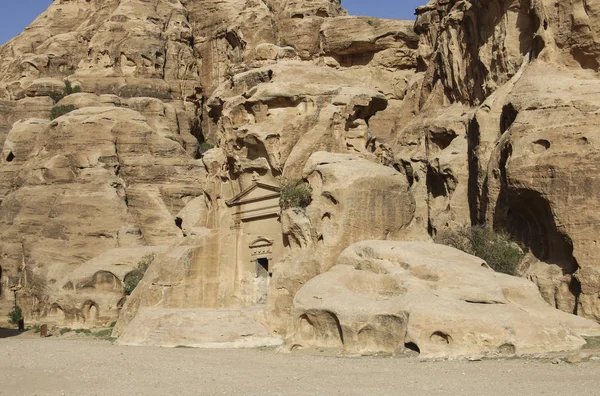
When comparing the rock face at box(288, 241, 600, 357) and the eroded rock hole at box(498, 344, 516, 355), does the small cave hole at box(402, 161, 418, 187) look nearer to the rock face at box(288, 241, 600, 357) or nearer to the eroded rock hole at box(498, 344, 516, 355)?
the rock face at box(288, 241, 600, 357)

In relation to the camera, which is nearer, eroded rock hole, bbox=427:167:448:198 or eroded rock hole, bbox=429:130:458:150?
eroded rock hole, bbox=427:167:448:198

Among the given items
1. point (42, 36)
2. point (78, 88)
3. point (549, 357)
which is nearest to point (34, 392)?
point (549, 357)

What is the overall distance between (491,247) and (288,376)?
40.3 ft

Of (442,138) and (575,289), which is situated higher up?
(442,138)

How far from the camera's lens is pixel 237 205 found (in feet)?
109

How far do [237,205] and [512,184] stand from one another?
38.4 feet

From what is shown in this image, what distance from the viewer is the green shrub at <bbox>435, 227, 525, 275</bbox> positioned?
88.3 ft

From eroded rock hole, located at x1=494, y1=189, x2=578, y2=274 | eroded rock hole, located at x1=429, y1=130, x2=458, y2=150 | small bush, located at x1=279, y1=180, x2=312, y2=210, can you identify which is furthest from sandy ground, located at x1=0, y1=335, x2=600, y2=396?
eroded rock hole, located at x1=429, y1=130, x2=458, y2=150

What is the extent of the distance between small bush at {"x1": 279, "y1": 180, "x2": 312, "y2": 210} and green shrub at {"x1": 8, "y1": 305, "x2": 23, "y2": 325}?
2010 centimetres

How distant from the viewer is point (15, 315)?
42406 mm

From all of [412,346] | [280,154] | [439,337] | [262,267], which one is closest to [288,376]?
[412,346]

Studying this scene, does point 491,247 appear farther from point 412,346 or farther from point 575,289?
point 412,346

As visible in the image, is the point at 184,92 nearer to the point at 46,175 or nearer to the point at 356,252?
the point at 46,175

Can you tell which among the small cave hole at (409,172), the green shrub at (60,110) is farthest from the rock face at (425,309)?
the green shrub at (60,110)
